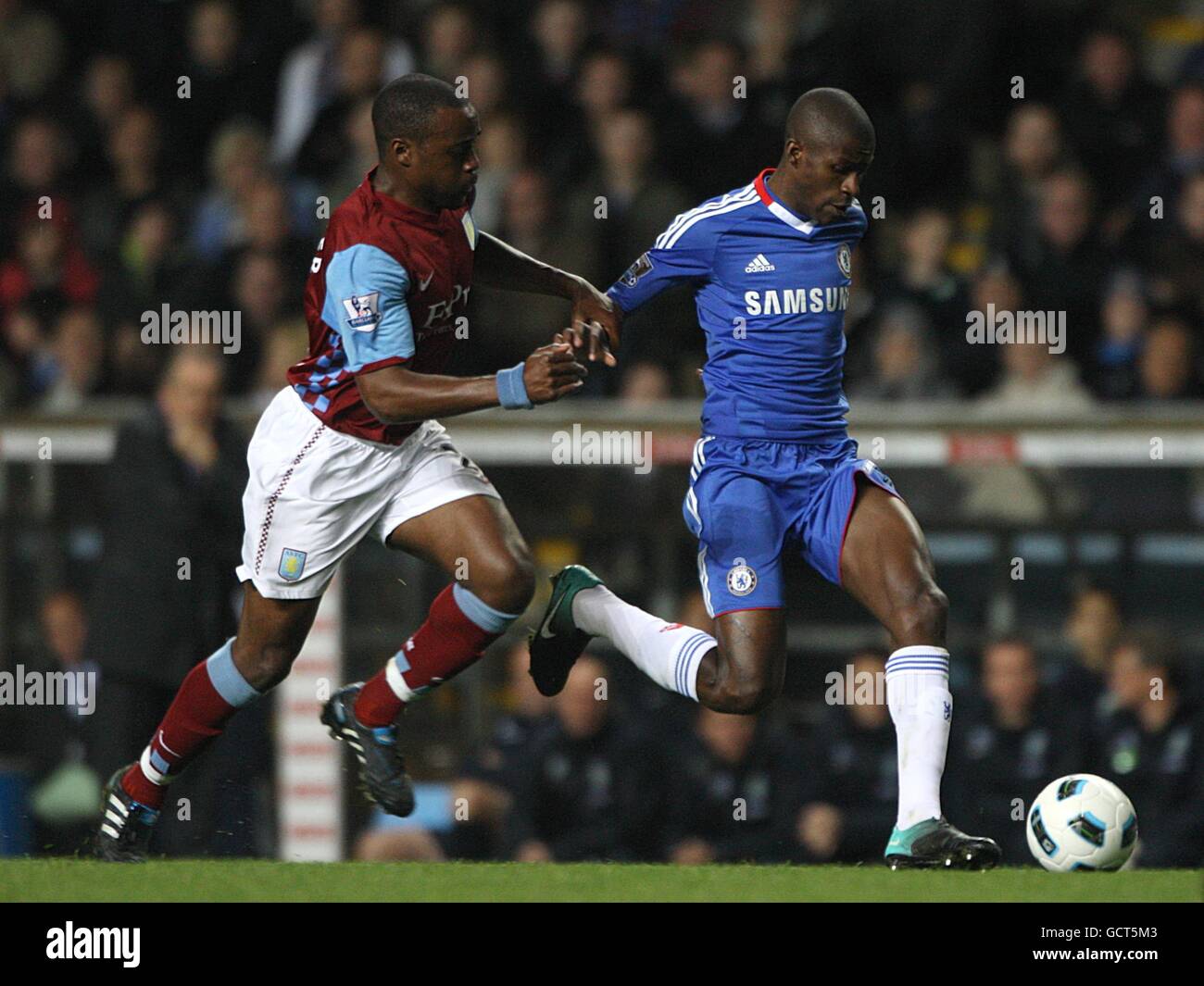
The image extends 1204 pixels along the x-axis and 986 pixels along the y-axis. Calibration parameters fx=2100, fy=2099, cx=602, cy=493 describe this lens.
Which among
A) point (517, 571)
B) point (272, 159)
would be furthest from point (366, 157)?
point (517, 571)

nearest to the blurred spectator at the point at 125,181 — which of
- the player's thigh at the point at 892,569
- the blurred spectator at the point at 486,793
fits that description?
the blurred spectator at the point at 486,793

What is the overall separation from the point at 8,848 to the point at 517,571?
3.32m

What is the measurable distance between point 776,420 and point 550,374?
2.77 feet

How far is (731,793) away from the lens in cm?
771

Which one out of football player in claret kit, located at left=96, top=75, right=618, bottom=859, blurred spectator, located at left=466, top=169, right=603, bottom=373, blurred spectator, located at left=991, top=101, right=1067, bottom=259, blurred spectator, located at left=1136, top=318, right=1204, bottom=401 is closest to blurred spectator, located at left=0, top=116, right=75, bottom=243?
blurred spectator, located at left=466, top=169, right=603, bottom=373

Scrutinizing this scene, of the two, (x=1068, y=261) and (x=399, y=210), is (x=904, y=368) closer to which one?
(x=1068, y=261)

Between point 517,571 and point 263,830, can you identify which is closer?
point 517,571

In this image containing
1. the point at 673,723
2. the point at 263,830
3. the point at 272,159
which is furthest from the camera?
the point at 272,159

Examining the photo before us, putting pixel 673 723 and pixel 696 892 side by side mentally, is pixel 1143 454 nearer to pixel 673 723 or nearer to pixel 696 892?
pixel 673 723

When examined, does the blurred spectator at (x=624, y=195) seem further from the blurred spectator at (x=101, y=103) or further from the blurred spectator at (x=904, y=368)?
the blurred spectator at (x=101, y=103)

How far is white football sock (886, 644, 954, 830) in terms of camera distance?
551 centimetres

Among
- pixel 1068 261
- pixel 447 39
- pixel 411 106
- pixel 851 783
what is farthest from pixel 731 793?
pixel 447 39

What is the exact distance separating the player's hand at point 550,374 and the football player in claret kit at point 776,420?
28.7 inches

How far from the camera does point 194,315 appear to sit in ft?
26.2
